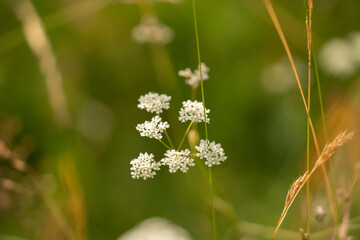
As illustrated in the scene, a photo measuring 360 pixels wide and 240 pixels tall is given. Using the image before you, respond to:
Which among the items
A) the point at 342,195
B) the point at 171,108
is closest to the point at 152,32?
the point at 171,108

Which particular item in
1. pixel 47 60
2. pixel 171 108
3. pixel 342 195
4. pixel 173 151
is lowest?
pixel 342 195

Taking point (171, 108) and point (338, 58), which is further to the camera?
point (338, 58)

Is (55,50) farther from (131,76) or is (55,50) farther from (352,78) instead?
(352,78)

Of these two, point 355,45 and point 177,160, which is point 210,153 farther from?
point 355,45

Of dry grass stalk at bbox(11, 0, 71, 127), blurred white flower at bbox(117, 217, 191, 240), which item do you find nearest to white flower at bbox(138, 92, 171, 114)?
blurred white flower at bbox(117, 217, 191, 240)

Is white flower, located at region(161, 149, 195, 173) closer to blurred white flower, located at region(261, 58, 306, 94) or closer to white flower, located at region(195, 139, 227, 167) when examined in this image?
white flower, located at region(195, 139, 227, 167)

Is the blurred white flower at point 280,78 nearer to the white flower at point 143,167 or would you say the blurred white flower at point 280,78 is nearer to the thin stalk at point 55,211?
the thin stalk at point 55,211

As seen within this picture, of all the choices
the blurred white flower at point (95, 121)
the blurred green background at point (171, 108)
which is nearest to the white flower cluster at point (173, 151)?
the blurred green background at point (171, 108)

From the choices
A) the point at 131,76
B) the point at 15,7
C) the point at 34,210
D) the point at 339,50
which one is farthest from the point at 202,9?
the point at 34,210
